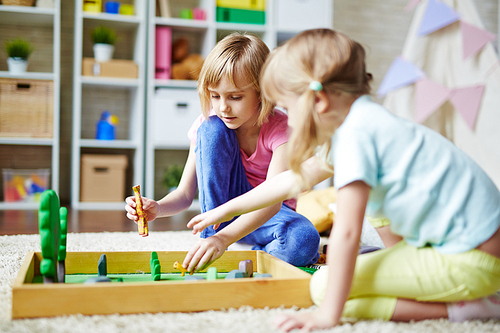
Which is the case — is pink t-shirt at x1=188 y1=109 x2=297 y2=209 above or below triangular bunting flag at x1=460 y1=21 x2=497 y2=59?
Answer: below

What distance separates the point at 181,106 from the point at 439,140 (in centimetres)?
195

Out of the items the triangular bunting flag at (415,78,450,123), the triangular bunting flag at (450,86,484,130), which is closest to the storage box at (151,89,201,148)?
the triangular bunting flag at (415,78,450,123)

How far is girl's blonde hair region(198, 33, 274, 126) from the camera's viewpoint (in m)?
1.02

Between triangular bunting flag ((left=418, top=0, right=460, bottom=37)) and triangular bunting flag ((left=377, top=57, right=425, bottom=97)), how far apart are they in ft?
0.56

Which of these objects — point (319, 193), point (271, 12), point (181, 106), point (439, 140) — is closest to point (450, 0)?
point (271, 12)

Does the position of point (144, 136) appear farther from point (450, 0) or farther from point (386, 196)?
point (386, 196)

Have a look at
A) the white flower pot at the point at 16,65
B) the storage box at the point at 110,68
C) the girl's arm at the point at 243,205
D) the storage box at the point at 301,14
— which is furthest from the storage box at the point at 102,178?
the girl's arm at the point at 243,205

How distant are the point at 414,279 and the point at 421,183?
0.48 feet

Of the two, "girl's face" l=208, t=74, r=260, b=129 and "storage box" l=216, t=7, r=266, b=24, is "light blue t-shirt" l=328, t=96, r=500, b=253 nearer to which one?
"girl's face" l=208, t=74, r=260, b=129

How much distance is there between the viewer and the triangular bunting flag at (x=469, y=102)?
2.31m

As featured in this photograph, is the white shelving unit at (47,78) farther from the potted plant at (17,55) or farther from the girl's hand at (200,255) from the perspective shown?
the girl's hand at (200,255)

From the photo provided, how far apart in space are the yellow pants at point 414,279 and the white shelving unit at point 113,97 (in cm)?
194

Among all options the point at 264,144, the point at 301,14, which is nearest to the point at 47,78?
Answer: the point at 301,14

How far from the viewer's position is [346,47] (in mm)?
704
